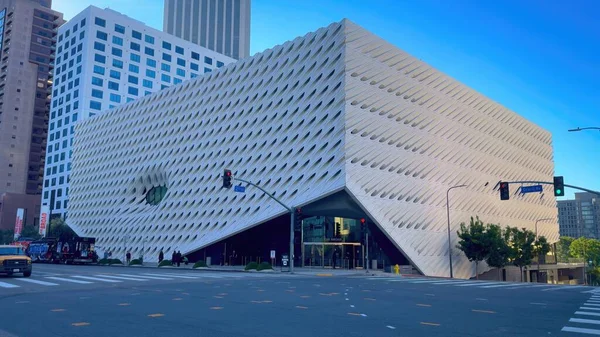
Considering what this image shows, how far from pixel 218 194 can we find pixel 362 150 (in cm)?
1979

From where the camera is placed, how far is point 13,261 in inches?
992

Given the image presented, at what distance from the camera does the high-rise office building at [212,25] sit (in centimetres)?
19238

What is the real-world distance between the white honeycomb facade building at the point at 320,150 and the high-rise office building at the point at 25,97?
5774 centimetres

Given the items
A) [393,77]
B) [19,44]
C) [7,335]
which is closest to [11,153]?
[19,44]

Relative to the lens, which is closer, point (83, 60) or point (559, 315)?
point (559, 315)

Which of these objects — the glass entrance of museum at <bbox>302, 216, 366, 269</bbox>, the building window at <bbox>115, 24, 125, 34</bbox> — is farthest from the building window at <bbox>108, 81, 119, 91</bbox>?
the glass entrance of museum at <bbox>302, 216, 366, 269</bbox>

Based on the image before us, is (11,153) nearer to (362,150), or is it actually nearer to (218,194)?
(218,194)

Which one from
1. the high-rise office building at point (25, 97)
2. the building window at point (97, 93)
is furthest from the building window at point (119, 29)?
the high-rise office building at point (25, 97)

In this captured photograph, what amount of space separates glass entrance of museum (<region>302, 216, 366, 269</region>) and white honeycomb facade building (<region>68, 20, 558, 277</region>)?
663cm

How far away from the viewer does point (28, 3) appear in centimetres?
13000

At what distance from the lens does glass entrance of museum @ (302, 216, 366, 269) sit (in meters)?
50.3

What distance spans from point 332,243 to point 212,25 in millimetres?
161879

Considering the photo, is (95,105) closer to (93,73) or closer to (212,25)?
(93,73)

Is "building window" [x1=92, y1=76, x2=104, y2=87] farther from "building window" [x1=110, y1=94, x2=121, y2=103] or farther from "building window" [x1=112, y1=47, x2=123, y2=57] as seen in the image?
"building window" [x1=112, y1=47, x2=123, y2=57]
